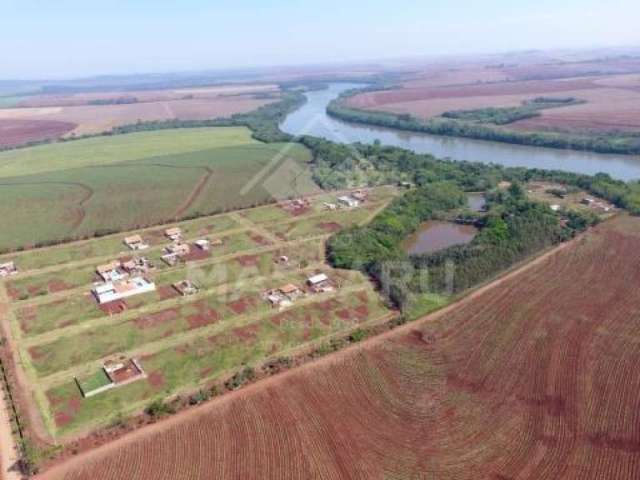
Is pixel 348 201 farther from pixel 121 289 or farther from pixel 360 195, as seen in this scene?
pixel 121 289

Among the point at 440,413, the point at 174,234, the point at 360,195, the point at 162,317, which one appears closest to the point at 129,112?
the point at 360,195

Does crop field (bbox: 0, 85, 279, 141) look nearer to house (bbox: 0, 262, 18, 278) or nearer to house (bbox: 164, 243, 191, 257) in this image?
house (bbox: 0, 262, 18, 278)

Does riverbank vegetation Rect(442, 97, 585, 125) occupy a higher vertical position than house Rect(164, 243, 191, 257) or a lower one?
higher

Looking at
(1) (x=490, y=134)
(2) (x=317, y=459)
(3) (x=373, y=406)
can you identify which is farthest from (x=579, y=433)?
(1) (x=490, y=134)

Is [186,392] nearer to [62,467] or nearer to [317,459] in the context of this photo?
[62,467]

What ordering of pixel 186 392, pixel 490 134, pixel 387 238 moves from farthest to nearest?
1. pixel 490 134
2. pixel 387 238
3. pixel 186 392

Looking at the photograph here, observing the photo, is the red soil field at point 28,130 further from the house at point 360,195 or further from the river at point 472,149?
the house at point 360,195

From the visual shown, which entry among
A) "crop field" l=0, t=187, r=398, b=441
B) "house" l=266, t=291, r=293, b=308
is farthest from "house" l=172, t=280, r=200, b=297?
"house" l=266, t=291, r=293, b=308
